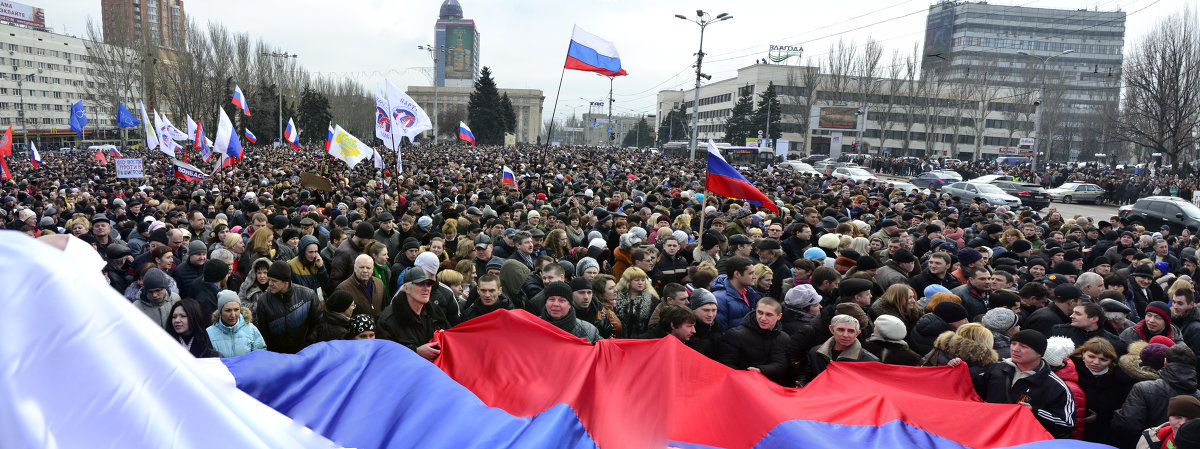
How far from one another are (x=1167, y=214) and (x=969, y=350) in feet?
64.4

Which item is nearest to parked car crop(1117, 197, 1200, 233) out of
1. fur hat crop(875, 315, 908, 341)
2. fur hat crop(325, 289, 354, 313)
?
fur hat crop(875, 315, 908, 341)

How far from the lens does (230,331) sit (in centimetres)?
490

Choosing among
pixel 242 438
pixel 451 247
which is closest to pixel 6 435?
pixel 242 438

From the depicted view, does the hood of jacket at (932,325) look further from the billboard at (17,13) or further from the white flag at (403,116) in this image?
the billboard at (17,13)

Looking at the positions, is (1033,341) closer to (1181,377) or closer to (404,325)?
(1181,377)

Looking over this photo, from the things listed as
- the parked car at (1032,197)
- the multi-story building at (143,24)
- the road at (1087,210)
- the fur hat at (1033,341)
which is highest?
the multi-story building at (143,24)

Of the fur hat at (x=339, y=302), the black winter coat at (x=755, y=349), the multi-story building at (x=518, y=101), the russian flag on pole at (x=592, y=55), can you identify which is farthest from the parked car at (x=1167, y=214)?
the multi-story building at (x=518, y=101)

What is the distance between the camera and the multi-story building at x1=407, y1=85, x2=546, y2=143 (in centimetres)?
15062

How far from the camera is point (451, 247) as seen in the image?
9445 mm

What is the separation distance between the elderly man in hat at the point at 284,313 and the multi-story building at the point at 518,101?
145 m

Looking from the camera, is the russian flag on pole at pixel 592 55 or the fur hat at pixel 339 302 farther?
the russian flag on pole at pixel 592 55

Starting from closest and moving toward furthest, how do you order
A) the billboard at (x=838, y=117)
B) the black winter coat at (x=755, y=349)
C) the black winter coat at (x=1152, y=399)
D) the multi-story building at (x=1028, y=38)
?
the black winter coat at (x=1152, y=399)
the black winter coat at (x=755, y=349)
the billboard at (x=838, y=117)
the multi-story building at (x=1028, y=38)

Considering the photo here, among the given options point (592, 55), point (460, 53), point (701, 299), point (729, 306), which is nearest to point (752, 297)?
point (729, 306)

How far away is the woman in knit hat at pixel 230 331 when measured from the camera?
485 cm
